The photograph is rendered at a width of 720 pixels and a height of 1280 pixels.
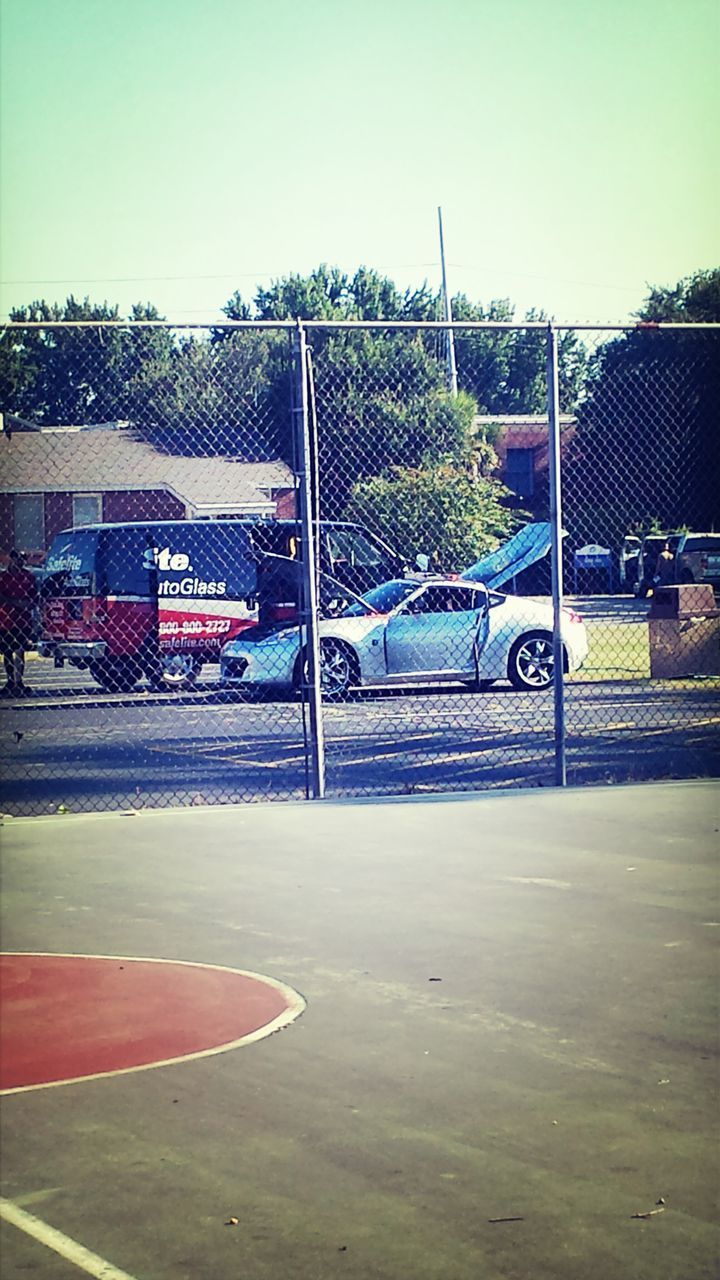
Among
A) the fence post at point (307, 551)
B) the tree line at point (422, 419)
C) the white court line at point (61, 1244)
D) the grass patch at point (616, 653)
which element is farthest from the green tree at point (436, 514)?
the white court line at point (61, 1244)

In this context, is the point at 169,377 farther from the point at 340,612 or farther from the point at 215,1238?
the point at 215,1238

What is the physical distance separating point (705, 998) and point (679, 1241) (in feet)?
7.26

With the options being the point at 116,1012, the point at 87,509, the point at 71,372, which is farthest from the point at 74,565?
the point at 116,1012

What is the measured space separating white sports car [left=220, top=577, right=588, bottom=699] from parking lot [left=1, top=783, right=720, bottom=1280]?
278 inches

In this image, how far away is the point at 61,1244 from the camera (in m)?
4.02

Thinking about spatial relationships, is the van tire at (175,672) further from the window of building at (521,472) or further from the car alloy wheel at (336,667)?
the window of building at (521,472)

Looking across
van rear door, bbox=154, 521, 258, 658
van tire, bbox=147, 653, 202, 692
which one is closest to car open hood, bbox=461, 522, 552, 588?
van rear door, bbox=154, 521, 258, 658

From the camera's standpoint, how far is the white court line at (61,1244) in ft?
12.6

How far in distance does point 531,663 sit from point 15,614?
5.76 m

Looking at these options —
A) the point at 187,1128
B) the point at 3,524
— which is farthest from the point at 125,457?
the point at 187,1128

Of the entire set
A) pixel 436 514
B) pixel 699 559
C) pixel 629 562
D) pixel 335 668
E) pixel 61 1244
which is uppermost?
pixel 436 514

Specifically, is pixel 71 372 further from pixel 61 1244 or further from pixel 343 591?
pixel 61 1244

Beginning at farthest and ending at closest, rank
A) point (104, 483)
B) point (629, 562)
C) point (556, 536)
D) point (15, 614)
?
1. point (629, 562)
2. point (104, 483)
3. point (15, 614)
4. point (556, 536)

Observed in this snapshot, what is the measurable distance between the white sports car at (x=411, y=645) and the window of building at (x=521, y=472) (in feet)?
18.6
